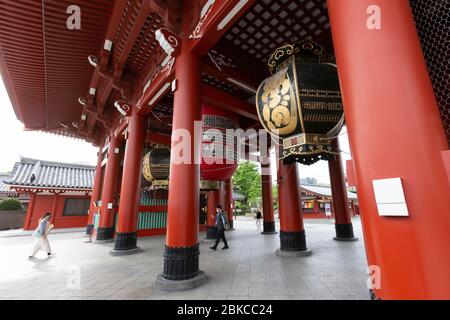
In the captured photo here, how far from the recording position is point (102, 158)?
43.9 ft

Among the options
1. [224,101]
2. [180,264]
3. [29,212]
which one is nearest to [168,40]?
[224,101]

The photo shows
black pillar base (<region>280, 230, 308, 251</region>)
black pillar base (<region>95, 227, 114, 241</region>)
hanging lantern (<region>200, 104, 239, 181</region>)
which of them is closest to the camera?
hanging lantern (<region>200, 104, 239, 181</region>)

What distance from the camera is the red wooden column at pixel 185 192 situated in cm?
411

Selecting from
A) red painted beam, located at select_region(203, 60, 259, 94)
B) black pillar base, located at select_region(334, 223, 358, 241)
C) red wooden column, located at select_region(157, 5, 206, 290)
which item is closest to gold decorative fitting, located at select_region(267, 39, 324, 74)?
red wooden column, located at select_region(157, 5, 206, 290)

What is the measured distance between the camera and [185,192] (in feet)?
14.0

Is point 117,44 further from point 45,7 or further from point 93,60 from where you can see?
point 45,7

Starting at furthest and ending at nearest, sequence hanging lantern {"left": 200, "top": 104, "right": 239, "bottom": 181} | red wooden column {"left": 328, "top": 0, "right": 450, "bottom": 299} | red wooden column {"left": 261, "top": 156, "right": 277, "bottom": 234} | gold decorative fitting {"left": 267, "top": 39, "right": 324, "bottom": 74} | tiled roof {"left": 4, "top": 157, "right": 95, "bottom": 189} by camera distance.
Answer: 1. tiled roof {"left": 4, "top": 157, "right": 95, "bottom": 189}
2. red wooden column {"left": 261, "top": 156, "right": 277, "bottom": 234}
3. hanging lantern {"left": 200, "top": 104, "right": 239, "bottom": 181}
4. gold decorative fitting {"left": 267, "top": 39, "right": 324, "bottom": 74}
5. red wooden column {"left": 328, "top": 0, "right": 450, "bottom": 299}

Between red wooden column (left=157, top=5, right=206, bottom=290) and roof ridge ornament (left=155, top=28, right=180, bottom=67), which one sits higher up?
roof ridge ornament (left=155, top=28, right=180, bottom=67)

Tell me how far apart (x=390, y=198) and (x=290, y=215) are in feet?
17.2

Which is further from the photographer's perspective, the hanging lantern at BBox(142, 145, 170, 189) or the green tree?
the green tree

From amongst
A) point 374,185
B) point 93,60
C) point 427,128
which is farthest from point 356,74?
point 93,60

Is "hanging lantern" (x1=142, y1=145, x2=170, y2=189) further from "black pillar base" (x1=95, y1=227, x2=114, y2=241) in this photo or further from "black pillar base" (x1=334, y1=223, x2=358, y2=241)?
"black pillar base" (x1=334, y1=223, x2=358, y2=241)

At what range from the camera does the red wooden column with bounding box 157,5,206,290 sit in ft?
13.5
